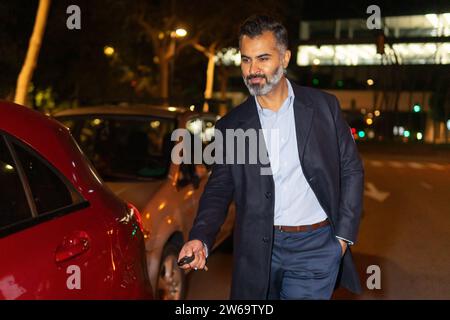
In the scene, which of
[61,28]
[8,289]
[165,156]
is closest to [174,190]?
[165,156]

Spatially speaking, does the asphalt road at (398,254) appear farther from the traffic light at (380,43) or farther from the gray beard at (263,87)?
the traffic light at (380,43)

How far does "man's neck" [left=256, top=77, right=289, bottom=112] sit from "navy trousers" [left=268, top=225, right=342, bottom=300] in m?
0.64

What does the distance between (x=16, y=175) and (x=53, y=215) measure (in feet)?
0.74

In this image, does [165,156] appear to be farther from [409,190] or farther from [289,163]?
[409,190]

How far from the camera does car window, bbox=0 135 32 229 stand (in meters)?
2.56

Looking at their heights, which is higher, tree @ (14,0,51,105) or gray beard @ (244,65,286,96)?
tree @ (14,0,51,105)

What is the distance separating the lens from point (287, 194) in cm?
319

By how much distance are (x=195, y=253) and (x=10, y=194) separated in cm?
88

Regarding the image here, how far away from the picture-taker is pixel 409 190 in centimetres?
1464

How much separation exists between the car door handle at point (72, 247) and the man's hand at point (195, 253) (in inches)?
18.4

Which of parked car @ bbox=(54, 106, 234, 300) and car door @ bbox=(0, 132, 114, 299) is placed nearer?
car door @ bbox=(0, 132, 114, 299)

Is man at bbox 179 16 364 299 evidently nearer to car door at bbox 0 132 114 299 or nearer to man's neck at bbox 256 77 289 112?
man's neck at bbox 256 77 289 112

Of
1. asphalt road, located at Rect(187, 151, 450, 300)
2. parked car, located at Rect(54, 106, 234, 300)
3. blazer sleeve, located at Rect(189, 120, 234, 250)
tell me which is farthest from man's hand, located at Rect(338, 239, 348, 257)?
asphalt road, located at Rect(187, 151, 450, 300)
